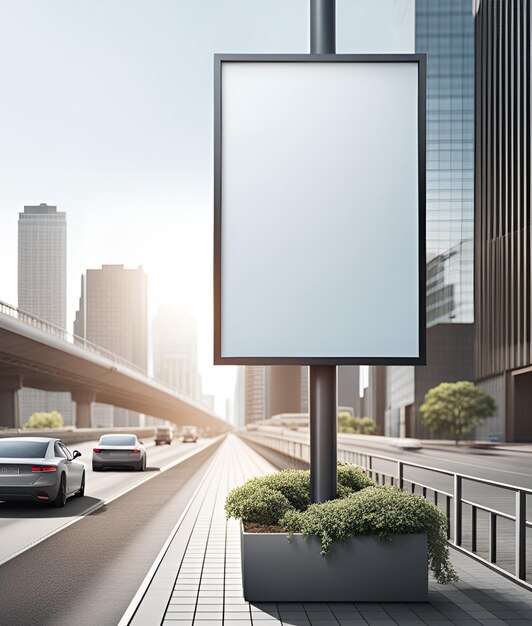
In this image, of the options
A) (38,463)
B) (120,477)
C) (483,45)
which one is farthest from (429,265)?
(38,463)

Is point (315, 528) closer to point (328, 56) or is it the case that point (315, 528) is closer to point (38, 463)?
point (328, 56)

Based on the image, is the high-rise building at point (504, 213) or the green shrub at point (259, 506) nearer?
the green shrub at point (259, 506)

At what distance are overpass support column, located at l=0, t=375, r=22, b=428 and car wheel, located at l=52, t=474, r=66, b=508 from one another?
53.3m

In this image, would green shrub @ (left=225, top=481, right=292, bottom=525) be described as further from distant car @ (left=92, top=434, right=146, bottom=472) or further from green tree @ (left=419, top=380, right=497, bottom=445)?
green tree @ (left=419, top=380, right=497, bottom=445)

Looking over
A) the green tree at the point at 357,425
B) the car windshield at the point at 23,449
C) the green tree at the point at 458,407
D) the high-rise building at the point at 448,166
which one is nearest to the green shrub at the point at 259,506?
the car windshield at the point at 23,449

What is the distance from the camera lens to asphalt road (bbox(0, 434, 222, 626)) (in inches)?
313

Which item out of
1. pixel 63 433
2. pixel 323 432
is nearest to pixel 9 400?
pixel 63 433

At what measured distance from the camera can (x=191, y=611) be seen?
24.9 ft

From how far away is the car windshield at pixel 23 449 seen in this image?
1759cm

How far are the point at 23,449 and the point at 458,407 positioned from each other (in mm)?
76311

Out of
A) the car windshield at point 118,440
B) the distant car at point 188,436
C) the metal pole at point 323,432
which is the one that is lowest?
the distant car at point 188,436

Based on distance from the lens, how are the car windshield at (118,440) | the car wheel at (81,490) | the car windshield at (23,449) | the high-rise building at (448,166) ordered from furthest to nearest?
the high-rise building at (448,166), the car windshield at (118,440), the car wheel at (81,490), the car windshield at (23,449)

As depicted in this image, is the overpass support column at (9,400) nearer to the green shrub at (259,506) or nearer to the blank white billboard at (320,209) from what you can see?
the green shrub at (259,506)

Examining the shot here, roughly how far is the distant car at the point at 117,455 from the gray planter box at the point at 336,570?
24.8 metres
